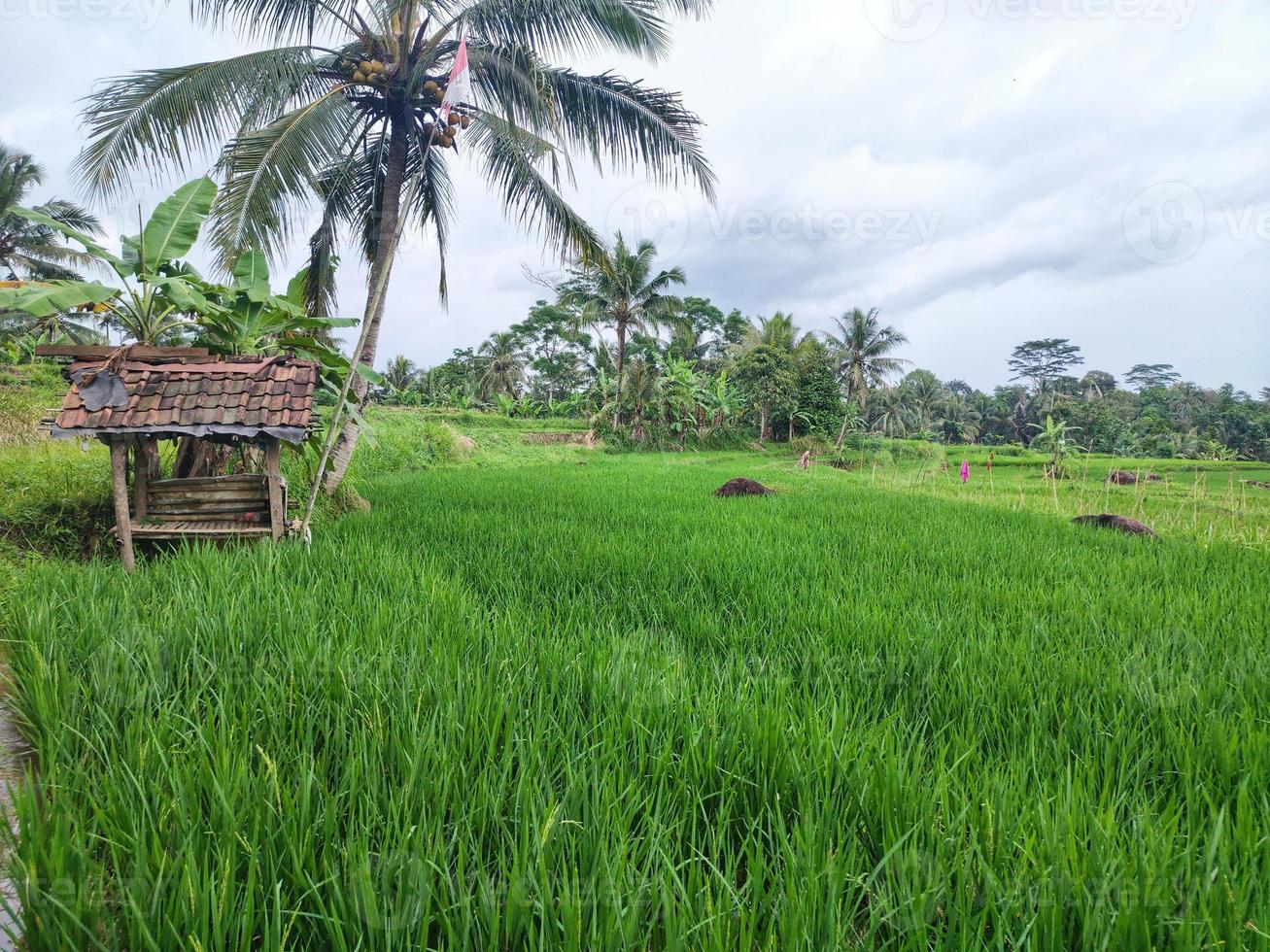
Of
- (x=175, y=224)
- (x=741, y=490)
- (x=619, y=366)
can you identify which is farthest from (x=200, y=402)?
(x=619, y=366)

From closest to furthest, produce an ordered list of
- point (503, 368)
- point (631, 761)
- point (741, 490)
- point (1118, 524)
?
point (631, 761) < point (1118, 524) < point (741, 490) < point (503, 368)

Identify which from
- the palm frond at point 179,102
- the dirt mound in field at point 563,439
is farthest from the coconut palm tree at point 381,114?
the dirt mound in field at point 563,439

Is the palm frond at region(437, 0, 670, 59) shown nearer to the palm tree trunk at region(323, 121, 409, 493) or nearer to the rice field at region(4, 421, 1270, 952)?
the palm tree trunk at region(323, 121, 409, 493)

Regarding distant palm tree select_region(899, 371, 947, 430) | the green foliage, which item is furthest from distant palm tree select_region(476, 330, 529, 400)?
distant palm tree select_region(899, 371, 947, 430)

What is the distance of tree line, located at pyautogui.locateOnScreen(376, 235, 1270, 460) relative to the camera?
20.5 metres

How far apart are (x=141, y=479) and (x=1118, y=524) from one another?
23.3ft

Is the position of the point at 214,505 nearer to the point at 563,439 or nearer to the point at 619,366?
the point at 563,439

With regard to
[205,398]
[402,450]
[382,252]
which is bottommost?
[402,450]

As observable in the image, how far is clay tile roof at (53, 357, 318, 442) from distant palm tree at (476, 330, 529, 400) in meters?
28.6

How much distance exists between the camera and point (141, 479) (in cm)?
314

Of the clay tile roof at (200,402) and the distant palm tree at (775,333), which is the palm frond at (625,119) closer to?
the clay tile roof at (200,402)

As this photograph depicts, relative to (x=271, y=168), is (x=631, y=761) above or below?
below

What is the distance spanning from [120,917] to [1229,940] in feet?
5.35

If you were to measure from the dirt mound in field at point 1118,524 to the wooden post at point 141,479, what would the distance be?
22.3 feet
